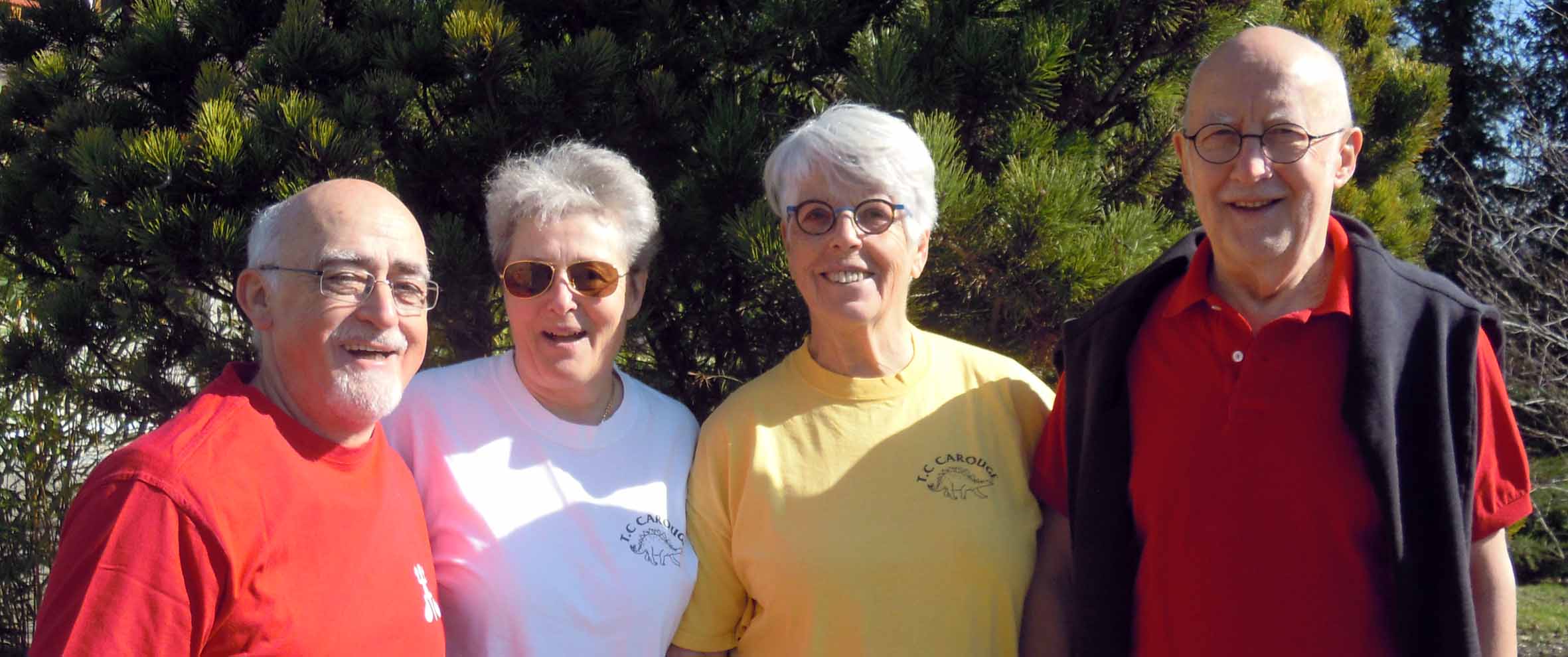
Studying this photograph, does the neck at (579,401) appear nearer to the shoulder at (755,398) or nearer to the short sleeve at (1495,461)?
the shoulder at (755,398)

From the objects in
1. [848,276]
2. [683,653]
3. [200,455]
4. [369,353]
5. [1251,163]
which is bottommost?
[683,653]

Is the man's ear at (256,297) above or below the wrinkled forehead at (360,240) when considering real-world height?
below

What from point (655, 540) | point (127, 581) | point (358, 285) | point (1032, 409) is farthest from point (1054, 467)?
point (127, 581)

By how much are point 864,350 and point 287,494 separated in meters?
1.21

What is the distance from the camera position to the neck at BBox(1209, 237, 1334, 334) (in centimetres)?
220

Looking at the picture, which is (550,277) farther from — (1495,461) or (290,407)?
(1495,461)

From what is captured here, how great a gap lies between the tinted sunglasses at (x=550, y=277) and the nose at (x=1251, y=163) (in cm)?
129

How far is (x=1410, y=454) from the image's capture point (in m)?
2.05

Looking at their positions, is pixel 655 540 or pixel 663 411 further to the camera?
pixel 663 411

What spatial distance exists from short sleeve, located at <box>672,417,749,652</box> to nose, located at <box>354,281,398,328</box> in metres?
0.76

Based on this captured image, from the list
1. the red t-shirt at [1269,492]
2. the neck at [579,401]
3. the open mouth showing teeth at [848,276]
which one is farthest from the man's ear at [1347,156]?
the neck at [579,401]

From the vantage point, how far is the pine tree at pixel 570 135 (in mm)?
2984

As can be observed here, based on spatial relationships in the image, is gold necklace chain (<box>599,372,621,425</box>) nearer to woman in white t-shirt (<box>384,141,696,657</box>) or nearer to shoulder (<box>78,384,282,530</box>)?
woman in white t-shirt (<box>384,141,696,657</box>)

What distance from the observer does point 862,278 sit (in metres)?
2.59
